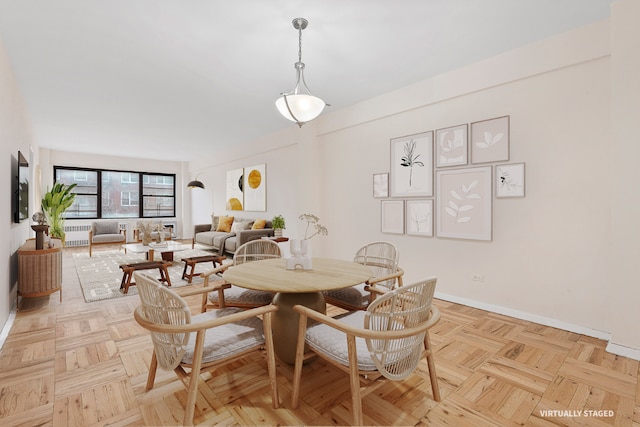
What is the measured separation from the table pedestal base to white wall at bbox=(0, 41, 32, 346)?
240cm

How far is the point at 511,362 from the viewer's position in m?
2.27

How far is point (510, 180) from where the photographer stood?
3.14 m

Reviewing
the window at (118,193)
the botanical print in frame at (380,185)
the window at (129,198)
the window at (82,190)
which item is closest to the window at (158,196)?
the window at (118,193)

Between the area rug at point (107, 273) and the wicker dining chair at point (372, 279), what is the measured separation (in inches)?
113

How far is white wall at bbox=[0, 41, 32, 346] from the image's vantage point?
2822 mm

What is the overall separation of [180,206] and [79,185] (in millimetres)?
2720

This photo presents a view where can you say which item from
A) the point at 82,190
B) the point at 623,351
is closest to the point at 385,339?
the point at 623,351

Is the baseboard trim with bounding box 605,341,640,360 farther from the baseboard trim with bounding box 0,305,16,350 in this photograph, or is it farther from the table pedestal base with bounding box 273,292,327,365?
the baseboard trim with bounding box 0,305,16,350

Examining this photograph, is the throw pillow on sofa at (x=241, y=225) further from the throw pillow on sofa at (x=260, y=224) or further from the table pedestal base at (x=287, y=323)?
the table pedestal base at (x=287, y=323)

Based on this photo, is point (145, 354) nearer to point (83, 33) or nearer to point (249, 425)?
point (249, 425)

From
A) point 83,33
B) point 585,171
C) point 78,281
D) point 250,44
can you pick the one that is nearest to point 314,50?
point 250,44

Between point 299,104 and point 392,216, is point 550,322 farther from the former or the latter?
point 299,104

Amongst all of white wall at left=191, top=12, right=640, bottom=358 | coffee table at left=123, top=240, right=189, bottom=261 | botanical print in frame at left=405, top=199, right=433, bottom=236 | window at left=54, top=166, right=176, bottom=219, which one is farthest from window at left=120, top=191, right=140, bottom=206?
botanical print in frame at left=405, top=199, right=433, bottom=236

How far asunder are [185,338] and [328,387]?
3.22 feet
